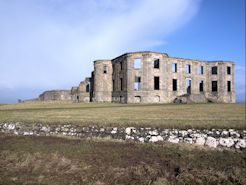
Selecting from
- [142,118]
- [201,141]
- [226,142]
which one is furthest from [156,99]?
[226,142]

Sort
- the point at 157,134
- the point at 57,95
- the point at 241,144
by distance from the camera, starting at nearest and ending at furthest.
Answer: the point at 241,144 < the point at 157,134 < the point at 57,95

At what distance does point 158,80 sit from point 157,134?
31061mm

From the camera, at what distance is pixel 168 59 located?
1454 inches

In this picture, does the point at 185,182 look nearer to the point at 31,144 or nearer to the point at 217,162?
the point at 217,162

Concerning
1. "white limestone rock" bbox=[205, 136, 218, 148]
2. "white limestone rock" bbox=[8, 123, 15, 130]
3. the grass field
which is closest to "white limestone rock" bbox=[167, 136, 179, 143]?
the grass field

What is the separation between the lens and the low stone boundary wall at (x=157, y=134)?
8.05m

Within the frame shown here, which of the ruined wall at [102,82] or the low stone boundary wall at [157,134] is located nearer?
the low stone boundary wall at [157,134]

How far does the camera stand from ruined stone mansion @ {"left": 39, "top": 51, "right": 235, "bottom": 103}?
32062 millimetres

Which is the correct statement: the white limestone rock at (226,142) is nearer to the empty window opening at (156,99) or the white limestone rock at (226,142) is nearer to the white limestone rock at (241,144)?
the white limestone rock at (241,144)

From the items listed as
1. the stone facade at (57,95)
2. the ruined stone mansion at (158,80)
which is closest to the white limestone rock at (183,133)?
the ruined stone mansion at (158,80)

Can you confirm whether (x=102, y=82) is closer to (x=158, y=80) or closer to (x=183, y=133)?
(x=158, y=80)

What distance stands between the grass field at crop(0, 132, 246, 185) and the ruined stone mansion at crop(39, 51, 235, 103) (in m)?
24.1

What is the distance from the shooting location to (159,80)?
1291 inches

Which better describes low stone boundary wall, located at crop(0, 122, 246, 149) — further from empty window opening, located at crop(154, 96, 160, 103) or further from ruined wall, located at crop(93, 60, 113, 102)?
ruined wall, located at crop(93, 60, 113, 102)
